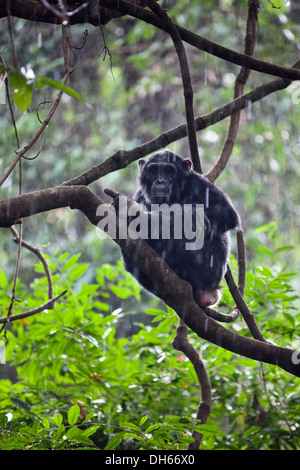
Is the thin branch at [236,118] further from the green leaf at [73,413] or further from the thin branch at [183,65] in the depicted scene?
the green leaf at [73,413]

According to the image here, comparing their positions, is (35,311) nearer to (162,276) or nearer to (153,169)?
(162,276)

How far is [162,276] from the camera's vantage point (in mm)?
2129

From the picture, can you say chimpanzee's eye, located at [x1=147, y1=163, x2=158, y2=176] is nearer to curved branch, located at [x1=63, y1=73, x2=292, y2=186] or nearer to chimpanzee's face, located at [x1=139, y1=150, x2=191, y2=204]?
chimpanzee's face, located at [x1=139, y1=150, x2=191, y2=204]

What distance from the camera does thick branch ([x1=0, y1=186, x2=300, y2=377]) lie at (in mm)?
1890

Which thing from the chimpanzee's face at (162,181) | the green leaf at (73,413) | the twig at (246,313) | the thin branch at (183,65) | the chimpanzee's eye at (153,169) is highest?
the thin branch at (183,65)

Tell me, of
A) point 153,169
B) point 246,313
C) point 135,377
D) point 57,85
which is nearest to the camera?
point 57,85

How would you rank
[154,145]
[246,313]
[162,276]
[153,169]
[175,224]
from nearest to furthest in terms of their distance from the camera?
[162,276] → [246,313] → [154,145] → [175,224] → [153,169]

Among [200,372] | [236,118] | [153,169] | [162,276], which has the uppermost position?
[236,118]


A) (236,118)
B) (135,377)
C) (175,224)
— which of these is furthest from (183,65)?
(135,377)

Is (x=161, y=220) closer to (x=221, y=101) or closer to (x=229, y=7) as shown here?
(x=221, y=101)

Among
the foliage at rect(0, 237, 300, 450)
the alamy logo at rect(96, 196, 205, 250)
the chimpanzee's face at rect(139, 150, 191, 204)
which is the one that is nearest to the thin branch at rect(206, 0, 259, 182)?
the chimpanzee's face at rect(139, 150, 191, 204)

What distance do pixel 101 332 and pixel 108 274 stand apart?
38 cm

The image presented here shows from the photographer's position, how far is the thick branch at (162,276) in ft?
6.20

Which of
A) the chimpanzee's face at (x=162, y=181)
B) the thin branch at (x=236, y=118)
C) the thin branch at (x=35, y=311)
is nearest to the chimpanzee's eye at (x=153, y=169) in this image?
the chimpanzee's face at (x=162, y=181)
